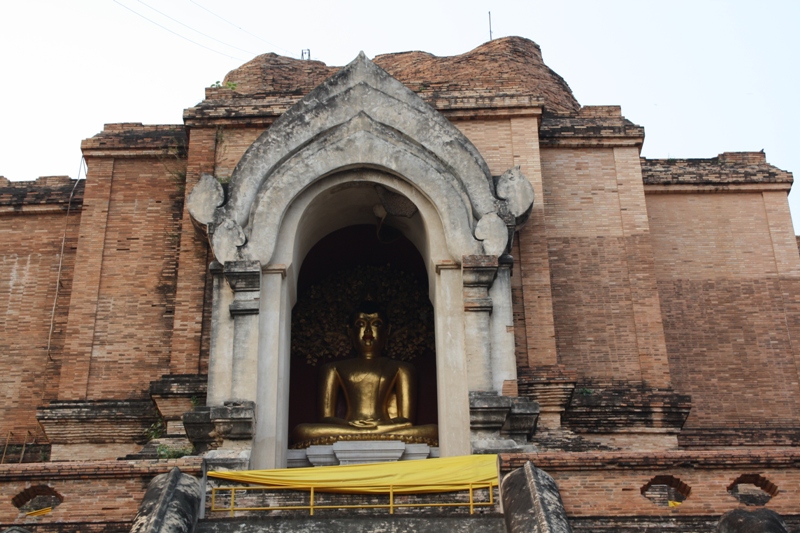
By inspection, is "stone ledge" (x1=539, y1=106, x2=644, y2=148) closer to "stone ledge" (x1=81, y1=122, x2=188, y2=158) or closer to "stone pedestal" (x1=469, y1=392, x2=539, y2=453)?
"stone pedestal" (x1=469, y1=392, x2=539, y2=453)

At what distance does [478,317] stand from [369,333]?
12.6 feet

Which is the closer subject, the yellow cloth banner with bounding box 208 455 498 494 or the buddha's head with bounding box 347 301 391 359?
the yellow cloth banner with bounding box 208 455 498 494

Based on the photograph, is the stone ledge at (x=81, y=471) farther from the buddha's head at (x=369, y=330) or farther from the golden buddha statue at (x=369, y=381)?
the buddha's head at (x=369, y=330)

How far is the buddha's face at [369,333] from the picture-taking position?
17438 mm

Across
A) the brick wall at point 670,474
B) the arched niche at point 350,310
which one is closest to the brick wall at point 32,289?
the arched niche at point 350,310

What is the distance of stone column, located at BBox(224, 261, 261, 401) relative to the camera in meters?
13.5

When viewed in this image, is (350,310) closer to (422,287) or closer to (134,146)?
(422,287)

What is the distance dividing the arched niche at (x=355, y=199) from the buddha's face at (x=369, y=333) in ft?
7.54

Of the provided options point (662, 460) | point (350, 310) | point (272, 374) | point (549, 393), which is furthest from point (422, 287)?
point (662, 460)

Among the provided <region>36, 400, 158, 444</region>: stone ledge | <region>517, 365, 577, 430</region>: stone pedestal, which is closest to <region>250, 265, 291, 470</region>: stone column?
<region>36, 400, 158, 444</region>: stone ledge

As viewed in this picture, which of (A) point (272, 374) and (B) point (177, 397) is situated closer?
(A) point (272, 374)

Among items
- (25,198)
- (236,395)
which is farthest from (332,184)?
(25,198)

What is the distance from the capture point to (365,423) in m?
16.4

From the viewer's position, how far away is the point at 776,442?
17.1 m
